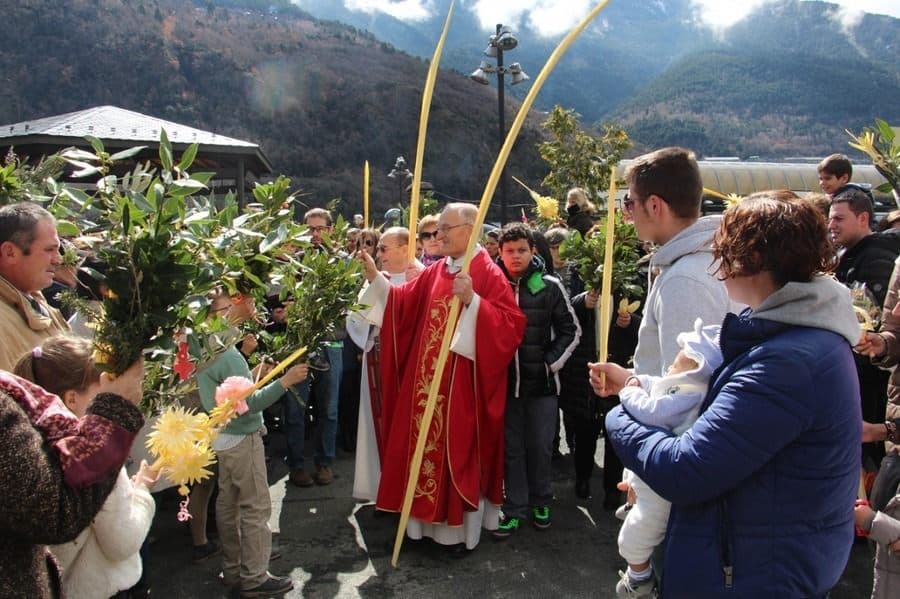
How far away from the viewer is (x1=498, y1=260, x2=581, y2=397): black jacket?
468 centimetres

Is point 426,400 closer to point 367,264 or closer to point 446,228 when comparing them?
point 367,264

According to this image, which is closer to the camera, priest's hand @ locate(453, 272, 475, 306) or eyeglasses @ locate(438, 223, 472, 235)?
priest's hand @ locate(453, 272, 475, 306)

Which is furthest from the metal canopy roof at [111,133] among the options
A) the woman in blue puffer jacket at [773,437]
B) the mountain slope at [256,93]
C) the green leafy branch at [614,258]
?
the mountain slope at [256,93]

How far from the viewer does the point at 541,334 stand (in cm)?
475

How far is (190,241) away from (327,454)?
A: 415 centimetres

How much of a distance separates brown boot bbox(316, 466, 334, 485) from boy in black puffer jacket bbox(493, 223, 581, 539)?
158cm

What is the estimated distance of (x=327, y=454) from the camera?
5.72 meters

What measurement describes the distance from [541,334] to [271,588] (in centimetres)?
225

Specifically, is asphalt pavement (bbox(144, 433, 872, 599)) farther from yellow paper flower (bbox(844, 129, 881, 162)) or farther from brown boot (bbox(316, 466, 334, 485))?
yellow paper flower (bbox(844, 129, 881, 162))

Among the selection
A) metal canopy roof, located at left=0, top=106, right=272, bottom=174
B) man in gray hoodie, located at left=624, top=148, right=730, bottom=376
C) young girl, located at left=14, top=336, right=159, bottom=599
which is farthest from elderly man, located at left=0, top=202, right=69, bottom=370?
metal canopy roof, located at left=0, top=106, right=272, bottom=174

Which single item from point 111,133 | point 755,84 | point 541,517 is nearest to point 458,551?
point 541,517

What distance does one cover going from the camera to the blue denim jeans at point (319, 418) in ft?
18.4

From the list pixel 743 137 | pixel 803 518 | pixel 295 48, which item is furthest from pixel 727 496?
pixel 743 137

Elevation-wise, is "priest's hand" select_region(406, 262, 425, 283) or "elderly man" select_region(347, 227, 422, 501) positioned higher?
"priest's hand" select_region(406, 262, 425, 283)
